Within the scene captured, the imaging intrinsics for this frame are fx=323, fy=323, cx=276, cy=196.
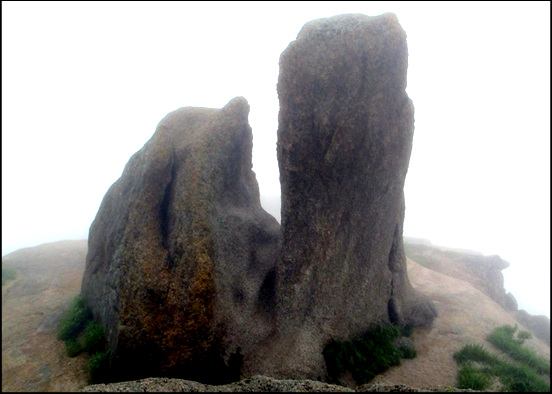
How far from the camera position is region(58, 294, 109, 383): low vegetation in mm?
10164

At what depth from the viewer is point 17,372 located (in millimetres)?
10930

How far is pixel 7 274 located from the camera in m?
19.5

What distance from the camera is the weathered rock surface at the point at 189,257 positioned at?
9539 millimetres

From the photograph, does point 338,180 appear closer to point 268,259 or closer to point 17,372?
point 268,259

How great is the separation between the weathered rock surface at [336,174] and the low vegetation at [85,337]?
17.2 feet

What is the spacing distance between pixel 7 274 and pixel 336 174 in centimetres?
2085

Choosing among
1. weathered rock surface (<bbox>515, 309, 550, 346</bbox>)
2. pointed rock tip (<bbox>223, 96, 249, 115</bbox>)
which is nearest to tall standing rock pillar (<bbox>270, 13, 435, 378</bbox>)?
pointed rock tip (<bbox>223, 96, 249, 115</bbox>)

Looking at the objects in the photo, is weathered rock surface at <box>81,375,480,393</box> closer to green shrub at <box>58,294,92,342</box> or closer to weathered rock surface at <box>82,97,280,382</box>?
weathered rock surface at <box>82,97,280,382</box>

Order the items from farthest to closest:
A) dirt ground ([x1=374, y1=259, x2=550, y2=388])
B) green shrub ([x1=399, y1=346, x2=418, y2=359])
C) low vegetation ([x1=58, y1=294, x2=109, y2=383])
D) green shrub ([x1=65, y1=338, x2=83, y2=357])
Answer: green shrub ([x1=399, y1=346, x2=418, y2=359])
green shrub ([x1=65, y1=338, x2=83, y2=357])
dirt ground ([x1=374, y1=259, x2=550, y2=388])
low vegetation ([x1=58, y1=294, x2=109, y2=383])

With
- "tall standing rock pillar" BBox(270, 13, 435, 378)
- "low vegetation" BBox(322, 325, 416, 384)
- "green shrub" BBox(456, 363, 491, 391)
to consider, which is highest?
"tall standing rock pillar" BBox(270, 13, 435, 378)

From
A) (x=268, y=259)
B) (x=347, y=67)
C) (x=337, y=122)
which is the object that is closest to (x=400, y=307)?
(x=268, y=259)

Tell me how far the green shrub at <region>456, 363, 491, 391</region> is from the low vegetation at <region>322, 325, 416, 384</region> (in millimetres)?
1579

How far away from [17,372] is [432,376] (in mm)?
13992

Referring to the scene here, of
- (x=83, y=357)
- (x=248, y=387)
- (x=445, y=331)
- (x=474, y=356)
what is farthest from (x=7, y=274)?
(x=474, y=356)
